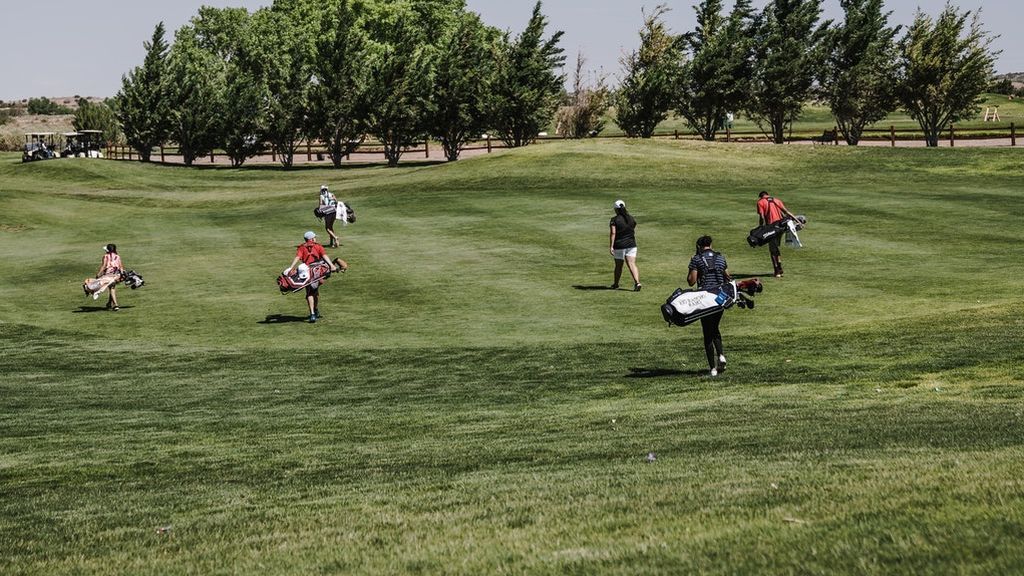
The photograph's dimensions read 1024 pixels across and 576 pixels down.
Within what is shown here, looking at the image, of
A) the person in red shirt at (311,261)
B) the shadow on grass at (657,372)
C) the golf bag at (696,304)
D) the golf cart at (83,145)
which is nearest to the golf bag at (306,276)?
the person in red shirt at (311,261)

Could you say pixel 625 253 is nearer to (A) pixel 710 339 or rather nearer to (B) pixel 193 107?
(A) pixel 710 339

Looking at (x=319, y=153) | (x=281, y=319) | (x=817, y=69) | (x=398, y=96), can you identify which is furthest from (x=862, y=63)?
(x=281, y=319)

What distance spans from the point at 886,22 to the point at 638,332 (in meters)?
65.7

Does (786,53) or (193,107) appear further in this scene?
(193,107)

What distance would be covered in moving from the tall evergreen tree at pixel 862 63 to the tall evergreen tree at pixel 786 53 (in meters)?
1.29

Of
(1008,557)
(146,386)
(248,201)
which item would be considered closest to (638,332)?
(146,386)

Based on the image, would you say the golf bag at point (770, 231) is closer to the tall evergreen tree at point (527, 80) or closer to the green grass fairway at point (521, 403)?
the green grass fairway at point (521, 403)

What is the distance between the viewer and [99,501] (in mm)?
9891

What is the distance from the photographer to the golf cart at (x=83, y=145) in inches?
3875

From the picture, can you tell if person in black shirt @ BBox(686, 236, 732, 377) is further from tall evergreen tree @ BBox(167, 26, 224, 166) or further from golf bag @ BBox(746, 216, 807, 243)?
tall evergreen tree @ BBox(167, 26, 224, 166)

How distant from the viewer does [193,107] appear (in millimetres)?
86625

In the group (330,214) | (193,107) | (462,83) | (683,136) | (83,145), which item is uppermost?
(462,83)

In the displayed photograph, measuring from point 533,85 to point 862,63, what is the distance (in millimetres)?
23047

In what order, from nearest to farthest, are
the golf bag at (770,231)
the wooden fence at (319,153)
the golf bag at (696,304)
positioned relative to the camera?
the golf bag at (696,304), the golf bag at (770,231), the wooden fence at (319,153)
